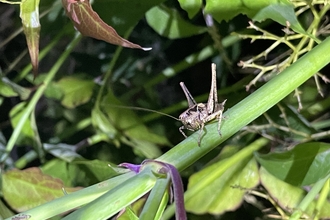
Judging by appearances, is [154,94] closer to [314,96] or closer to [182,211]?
[314,96]

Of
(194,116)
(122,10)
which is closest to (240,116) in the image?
(194,116)

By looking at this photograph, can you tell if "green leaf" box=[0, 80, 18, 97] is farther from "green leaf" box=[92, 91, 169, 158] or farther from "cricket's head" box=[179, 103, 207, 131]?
"cricket's head" box=[179, 103, 207, 131]

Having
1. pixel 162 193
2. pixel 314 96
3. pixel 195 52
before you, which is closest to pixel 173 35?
pixel 195 52

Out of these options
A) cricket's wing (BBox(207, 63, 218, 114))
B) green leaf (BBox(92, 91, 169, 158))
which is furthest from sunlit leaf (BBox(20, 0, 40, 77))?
green leaf (BBox(92, 91, 169, 158))

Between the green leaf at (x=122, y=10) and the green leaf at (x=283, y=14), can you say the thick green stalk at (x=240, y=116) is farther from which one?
the green leaf at (x=122, y=10)

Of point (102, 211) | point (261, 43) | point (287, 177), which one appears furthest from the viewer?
point (261, 43)

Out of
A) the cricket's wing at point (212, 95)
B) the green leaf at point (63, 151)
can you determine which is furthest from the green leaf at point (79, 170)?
the cricket's wing at point (212, 95)

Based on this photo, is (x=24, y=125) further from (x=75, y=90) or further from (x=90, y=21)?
(x=90, y=21)
